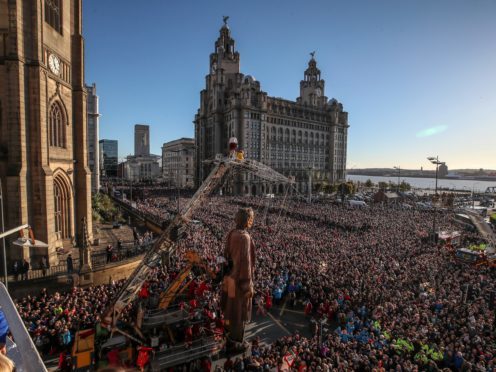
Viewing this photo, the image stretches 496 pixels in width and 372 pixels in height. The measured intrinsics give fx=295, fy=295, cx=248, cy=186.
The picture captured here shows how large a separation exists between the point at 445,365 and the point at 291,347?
5535mm

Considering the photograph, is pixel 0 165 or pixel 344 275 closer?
pixel 0 165

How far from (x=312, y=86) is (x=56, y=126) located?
369 feet

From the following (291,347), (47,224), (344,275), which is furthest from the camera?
(344,275)

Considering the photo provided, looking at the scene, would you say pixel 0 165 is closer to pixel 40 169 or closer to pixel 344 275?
pixel 40 169

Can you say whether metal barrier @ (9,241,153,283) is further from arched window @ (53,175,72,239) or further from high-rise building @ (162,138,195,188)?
high-rise building @ (162,138,195,188)

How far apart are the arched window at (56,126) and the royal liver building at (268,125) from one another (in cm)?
6453

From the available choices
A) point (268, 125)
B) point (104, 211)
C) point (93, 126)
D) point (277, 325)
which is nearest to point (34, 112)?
point (277, 325)

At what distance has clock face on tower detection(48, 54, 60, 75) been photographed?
17.8 metres

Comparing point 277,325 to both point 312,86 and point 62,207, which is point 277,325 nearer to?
point 62,207

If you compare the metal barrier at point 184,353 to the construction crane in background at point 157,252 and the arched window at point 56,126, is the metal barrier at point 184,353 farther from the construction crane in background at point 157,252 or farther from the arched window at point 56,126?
the arched window at point 56,126

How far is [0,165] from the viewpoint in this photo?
15.4 metres

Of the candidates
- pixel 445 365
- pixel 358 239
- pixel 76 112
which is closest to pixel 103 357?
pixel 445 365

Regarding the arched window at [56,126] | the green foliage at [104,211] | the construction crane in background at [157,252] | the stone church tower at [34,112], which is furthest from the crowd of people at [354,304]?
the green foliage at [104,211]

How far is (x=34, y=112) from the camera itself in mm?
16172
